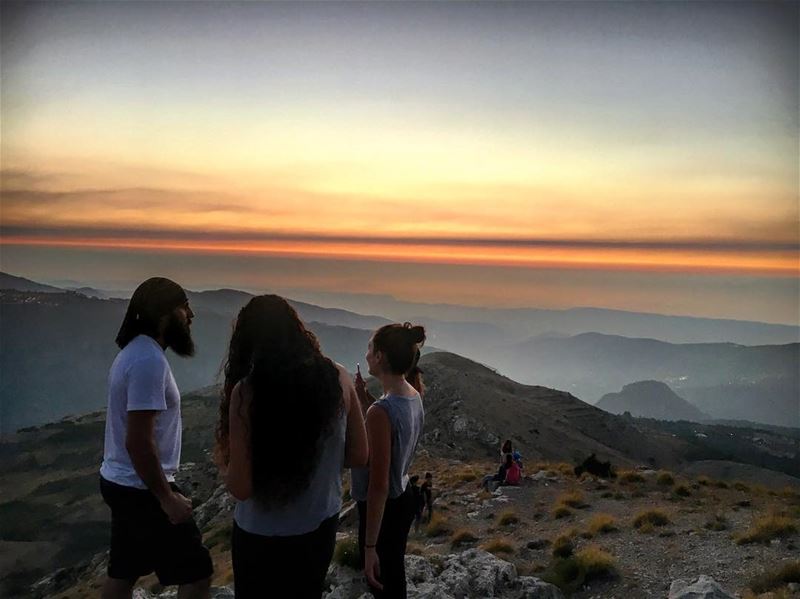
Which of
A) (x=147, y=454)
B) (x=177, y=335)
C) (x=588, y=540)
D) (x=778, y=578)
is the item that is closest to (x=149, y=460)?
(x=147, y=454)

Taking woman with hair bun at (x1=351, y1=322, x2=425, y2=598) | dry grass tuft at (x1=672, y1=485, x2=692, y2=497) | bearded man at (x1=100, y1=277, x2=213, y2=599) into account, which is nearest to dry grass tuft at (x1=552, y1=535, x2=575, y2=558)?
dry grass tuft at (x1=672, y1=485, x2=692, y2=497)

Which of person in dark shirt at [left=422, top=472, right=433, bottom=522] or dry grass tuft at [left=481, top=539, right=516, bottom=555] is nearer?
dry grass tuft at [left=481, top=539, right=516, bottom=555]

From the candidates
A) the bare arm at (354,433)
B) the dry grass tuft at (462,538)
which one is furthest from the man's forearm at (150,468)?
the dry grass tuft at (462,538)

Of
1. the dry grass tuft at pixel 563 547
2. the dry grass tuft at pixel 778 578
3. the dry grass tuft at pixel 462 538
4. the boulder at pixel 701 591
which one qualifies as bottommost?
the dry grass tuft at pixel 462 538

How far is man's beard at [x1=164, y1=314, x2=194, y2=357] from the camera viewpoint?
13.2 ft

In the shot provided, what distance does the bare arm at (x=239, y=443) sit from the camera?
3.14 m

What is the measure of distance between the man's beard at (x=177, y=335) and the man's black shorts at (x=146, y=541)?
2.83 feet

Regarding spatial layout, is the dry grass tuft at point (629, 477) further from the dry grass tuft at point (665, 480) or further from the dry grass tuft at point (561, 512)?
the dry grass tuft at point (561, 512)

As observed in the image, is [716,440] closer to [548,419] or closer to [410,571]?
[548,419]

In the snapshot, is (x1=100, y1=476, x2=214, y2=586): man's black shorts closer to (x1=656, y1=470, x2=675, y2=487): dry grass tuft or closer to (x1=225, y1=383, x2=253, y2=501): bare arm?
(x1=225, y1=383, x2=253, y2=501): bare arm

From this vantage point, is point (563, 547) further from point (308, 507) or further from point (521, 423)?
point (521, 423)

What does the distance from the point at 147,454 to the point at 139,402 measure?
296 mm

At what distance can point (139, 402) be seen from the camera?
3.62 metres

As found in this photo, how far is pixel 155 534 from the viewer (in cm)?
391
